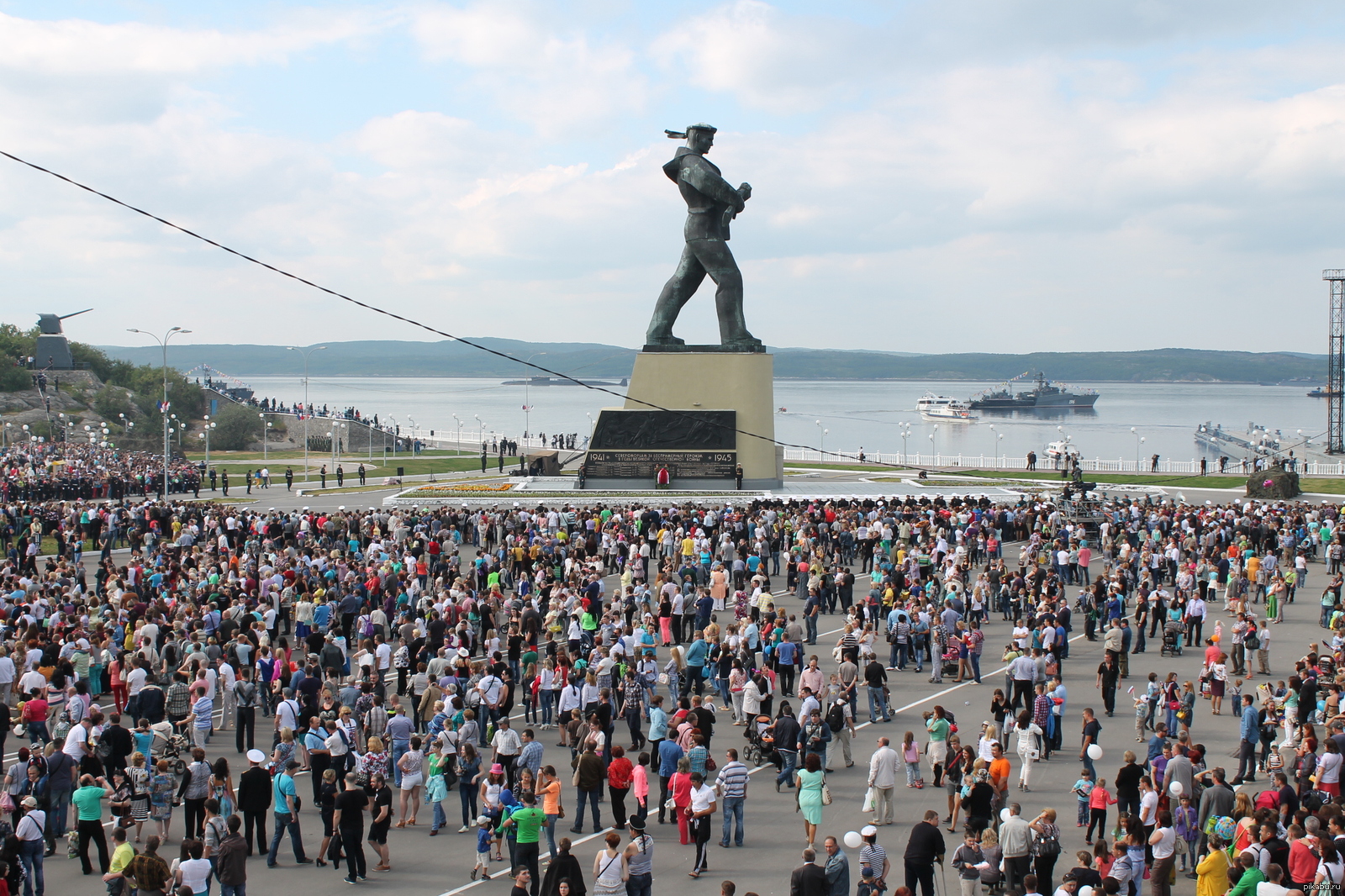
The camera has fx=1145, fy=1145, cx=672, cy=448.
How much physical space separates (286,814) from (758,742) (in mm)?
5060

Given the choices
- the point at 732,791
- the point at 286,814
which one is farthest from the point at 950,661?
A: the point at 286,814

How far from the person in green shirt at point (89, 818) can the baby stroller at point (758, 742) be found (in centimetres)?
644

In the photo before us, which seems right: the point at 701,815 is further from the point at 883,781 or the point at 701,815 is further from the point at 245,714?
the point at 245,714

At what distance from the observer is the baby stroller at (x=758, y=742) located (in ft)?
41.2

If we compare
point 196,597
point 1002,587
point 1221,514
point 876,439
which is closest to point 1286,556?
point 1221,514

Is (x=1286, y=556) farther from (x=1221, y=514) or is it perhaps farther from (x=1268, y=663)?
(x=1268, y=663)

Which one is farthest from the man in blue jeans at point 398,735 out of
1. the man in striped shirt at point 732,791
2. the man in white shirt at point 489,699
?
the man in striped shirt at point 732,791

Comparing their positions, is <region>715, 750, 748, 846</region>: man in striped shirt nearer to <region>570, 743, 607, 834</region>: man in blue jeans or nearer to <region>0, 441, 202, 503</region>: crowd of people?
<region>570, 743, 607, 834</region>: man in blue jeans

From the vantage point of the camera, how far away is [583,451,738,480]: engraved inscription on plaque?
37281 mm

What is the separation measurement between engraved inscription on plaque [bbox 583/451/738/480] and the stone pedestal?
0.03 metres

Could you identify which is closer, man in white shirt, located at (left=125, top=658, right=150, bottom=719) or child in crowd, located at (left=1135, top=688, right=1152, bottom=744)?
man in white shirt, located at (left=125, top=658, right=150, bottom=719)

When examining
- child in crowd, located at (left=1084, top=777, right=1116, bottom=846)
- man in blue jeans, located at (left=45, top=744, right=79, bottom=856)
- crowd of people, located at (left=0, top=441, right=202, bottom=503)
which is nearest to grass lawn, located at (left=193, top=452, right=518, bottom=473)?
crowd of people, located at (left=0, top=441, right=202, bottom=503)

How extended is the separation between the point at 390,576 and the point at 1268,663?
524 inches

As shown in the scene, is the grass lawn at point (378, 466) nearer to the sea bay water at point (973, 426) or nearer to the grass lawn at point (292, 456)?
the grass lawn at point (292, 456)
